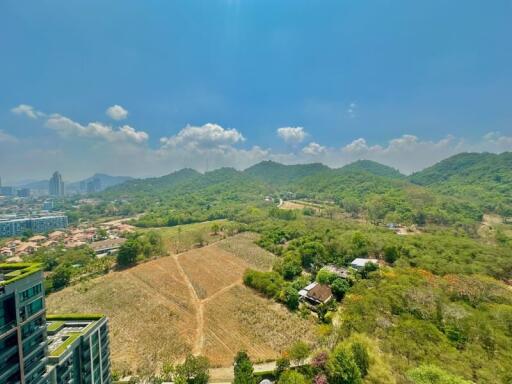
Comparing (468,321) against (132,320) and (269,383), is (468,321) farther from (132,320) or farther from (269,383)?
(132,320)

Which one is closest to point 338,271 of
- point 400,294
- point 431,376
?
point 400,294

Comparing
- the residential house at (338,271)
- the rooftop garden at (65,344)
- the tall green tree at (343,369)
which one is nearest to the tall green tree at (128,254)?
the rooftop garden at (65,344)

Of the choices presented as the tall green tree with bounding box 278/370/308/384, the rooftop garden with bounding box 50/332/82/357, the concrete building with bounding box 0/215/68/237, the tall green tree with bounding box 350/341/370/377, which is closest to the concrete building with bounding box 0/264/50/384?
the rooftop garden with bounding box 50/332/82/357

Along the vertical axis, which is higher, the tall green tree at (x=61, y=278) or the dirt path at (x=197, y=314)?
the tall green tree at (x=61, y=278)

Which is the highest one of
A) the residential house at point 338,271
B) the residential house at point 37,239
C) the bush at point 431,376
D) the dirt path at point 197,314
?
the bush at point 431,376

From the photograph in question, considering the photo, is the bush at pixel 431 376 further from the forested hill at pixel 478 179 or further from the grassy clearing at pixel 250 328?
the forested hill at pixel 478 179

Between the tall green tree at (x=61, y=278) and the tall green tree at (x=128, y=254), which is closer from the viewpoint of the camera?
the tall green tree at (x=61, y=278)

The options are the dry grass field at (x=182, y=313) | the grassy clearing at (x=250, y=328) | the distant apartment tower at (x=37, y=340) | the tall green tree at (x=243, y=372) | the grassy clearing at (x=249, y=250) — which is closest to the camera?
the distant apartment tower at (x=37, y=340)

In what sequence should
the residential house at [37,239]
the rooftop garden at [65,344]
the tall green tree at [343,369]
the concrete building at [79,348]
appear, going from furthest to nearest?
Result: 1. the residential house at [37,239]
2. the tall green tree at [343,369]
3. the concrete building at [79,348]
4. the rooftop garden at [65,344]

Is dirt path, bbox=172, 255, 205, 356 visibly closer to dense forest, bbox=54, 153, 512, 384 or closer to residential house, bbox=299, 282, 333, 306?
dense forest, bbox=54, 153, 512, 384
